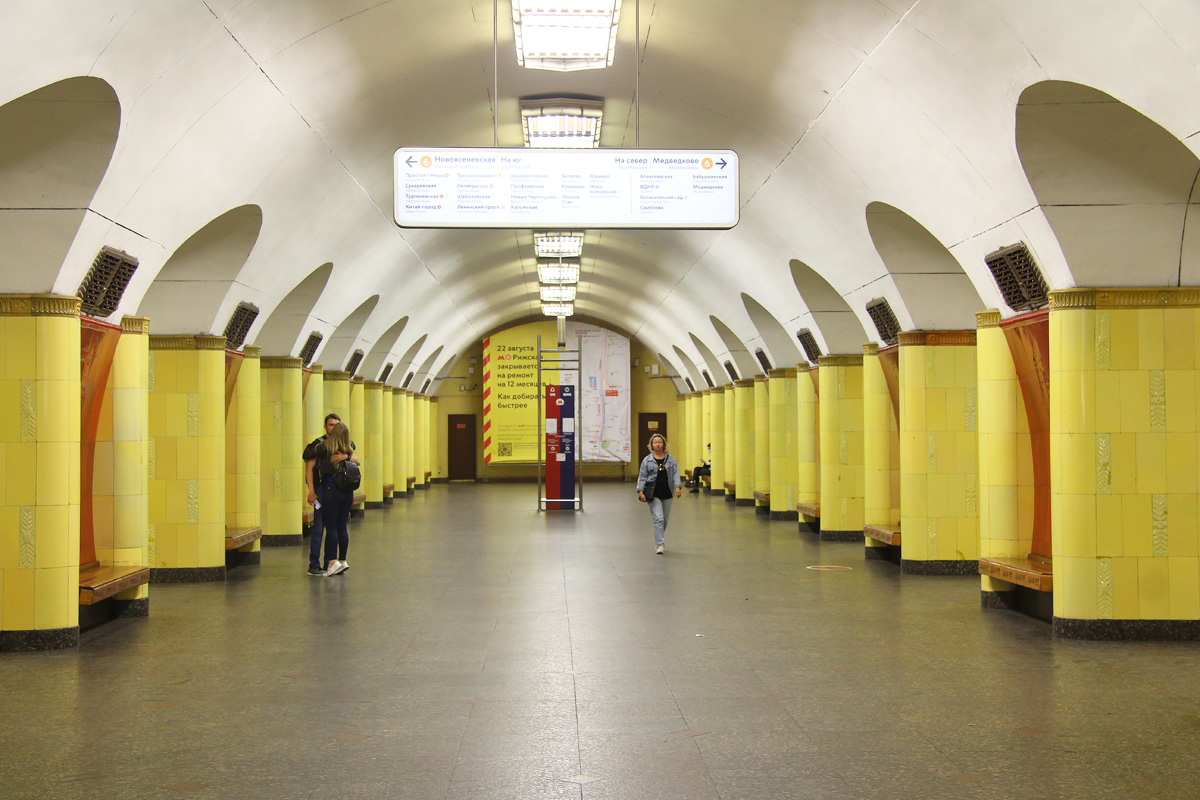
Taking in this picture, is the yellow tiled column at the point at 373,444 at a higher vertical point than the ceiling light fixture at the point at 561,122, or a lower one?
lower

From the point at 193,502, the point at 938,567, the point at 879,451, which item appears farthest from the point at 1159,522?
the point at 193,502

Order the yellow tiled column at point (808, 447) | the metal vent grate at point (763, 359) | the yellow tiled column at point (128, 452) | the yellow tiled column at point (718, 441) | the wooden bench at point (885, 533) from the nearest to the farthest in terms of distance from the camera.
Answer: the yellow tiled column at point (128, 452) < the wooden bench at point (885, 533) < the yellow tiled column at point (808, 447) < the metal vent grate at point (763, 359) < the yellow tiled column at point (718, 441)

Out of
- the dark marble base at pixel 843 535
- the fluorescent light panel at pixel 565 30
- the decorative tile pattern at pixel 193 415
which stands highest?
the fluorescent light panel at pixel 565 30

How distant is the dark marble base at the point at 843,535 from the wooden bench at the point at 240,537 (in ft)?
22.9

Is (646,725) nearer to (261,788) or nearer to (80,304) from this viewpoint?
(261,788)

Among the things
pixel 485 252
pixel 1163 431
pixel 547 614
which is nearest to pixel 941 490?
pixel 1163 431

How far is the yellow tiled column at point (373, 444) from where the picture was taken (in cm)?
2078

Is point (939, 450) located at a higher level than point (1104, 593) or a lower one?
higher

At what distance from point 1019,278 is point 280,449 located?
31.5 ft

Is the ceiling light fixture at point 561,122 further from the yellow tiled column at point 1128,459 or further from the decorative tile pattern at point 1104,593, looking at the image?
the decorative tile pattern at point 1104,593

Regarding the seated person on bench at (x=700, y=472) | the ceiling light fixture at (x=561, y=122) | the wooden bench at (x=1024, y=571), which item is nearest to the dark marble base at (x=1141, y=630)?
the wooden bench at (x=1024, y=571)

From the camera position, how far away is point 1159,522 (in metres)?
7.23

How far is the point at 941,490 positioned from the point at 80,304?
7736 millimetres

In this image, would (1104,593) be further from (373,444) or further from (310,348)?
(373,444)
